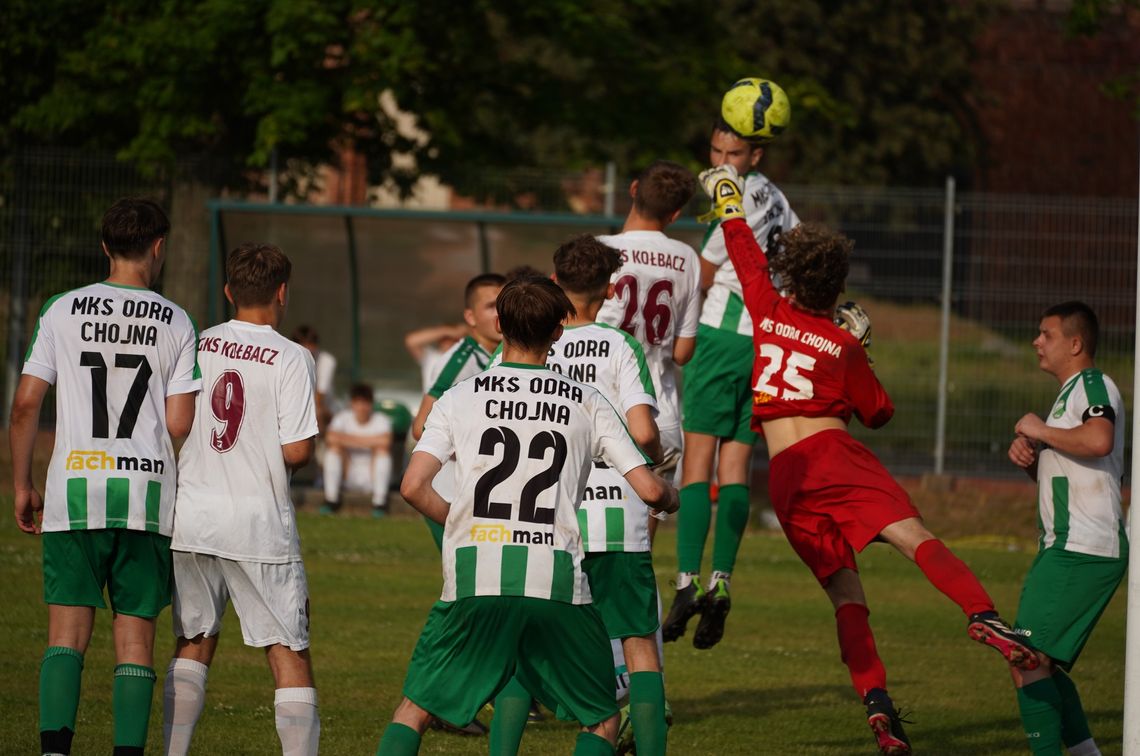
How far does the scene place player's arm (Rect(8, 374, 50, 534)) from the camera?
6465 mm

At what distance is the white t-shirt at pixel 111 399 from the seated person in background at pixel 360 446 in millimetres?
11436

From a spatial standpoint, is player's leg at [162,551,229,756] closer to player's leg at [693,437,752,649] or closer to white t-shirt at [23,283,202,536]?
white t-shirt at [23,283,202,536]

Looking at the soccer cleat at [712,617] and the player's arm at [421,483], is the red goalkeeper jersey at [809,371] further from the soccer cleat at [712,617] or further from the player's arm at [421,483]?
the player's arm at [421,483]

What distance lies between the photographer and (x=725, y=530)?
29.0ft

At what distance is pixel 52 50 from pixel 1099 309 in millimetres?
13391

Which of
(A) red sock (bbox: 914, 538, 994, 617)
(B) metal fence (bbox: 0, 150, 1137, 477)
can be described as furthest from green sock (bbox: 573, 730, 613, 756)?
(B) metal fence (bbox: 0, 150, 1137, 477)

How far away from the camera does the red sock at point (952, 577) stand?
22.1 ft

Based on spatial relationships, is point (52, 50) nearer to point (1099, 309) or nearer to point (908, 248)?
point (908, 248)

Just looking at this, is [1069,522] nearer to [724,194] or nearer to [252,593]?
[724,194]

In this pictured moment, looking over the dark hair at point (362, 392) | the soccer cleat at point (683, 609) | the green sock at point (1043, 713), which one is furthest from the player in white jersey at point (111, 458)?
the dark hair at point (362, 392)

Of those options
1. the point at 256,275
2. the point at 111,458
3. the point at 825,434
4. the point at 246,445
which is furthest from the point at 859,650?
the point at 111,458

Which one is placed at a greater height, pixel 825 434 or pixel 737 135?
pixel 737 135

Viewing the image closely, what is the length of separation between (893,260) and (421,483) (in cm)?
1342

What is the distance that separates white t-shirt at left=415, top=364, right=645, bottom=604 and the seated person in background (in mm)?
12462
